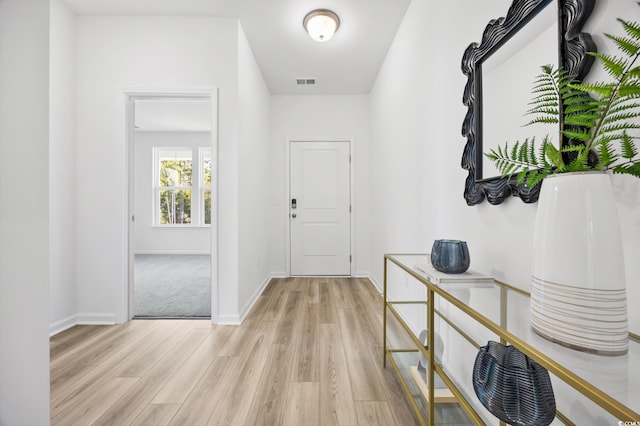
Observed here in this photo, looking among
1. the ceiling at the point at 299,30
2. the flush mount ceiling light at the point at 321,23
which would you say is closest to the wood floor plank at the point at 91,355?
the ceiling at the point at 299,30

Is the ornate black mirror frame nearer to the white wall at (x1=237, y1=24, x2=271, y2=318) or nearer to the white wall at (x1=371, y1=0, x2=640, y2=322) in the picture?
the white wall at (x1=371, y1=0, x2=640, y2=322)

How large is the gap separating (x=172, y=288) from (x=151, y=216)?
3478 mm

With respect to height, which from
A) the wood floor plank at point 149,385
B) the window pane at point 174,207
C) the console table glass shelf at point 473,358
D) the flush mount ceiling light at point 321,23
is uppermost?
the flush mount ceiling light at point 321,23

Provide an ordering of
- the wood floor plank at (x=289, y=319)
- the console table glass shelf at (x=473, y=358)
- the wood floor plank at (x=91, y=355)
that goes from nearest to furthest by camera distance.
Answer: the console table glass shelf at (x=473, y=358), the wood floor plank at (x=91, y=355), the wood floor plank at (x=289, y=319)

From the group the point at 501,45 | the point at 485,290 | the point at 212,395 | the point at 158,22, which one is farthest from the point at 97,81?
the point at 485,290

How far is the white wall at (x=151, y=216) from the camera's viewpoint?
641 centimetres

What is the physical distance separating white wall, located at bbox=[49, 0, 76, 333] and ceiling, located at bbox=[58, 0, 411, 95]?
0.99 ft

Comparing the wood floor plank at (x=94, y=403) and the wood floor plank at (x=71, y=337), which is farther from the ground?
the wood floor plank at (x=94, y=403)

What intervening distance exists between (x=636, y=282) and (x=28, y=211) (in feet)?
4.81

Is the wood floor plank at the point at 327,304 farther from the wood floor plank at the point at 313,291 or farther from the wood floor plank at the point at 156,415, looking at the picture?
the wood floor plank at the point at 156,415

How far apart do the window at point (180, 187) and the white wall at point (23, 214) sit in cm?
602

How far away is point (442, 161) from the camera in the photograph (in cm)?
179

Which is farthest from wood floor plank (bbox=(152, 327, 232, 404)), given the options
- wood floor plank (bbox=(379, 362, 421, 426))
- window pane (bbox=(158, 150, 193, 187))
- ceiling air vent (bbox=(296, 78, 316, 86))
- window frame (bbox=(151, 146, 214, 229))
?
window pane (bbox=(158, 150, 193, 187))

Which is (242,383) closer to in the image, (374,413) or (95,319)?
(374,413)
